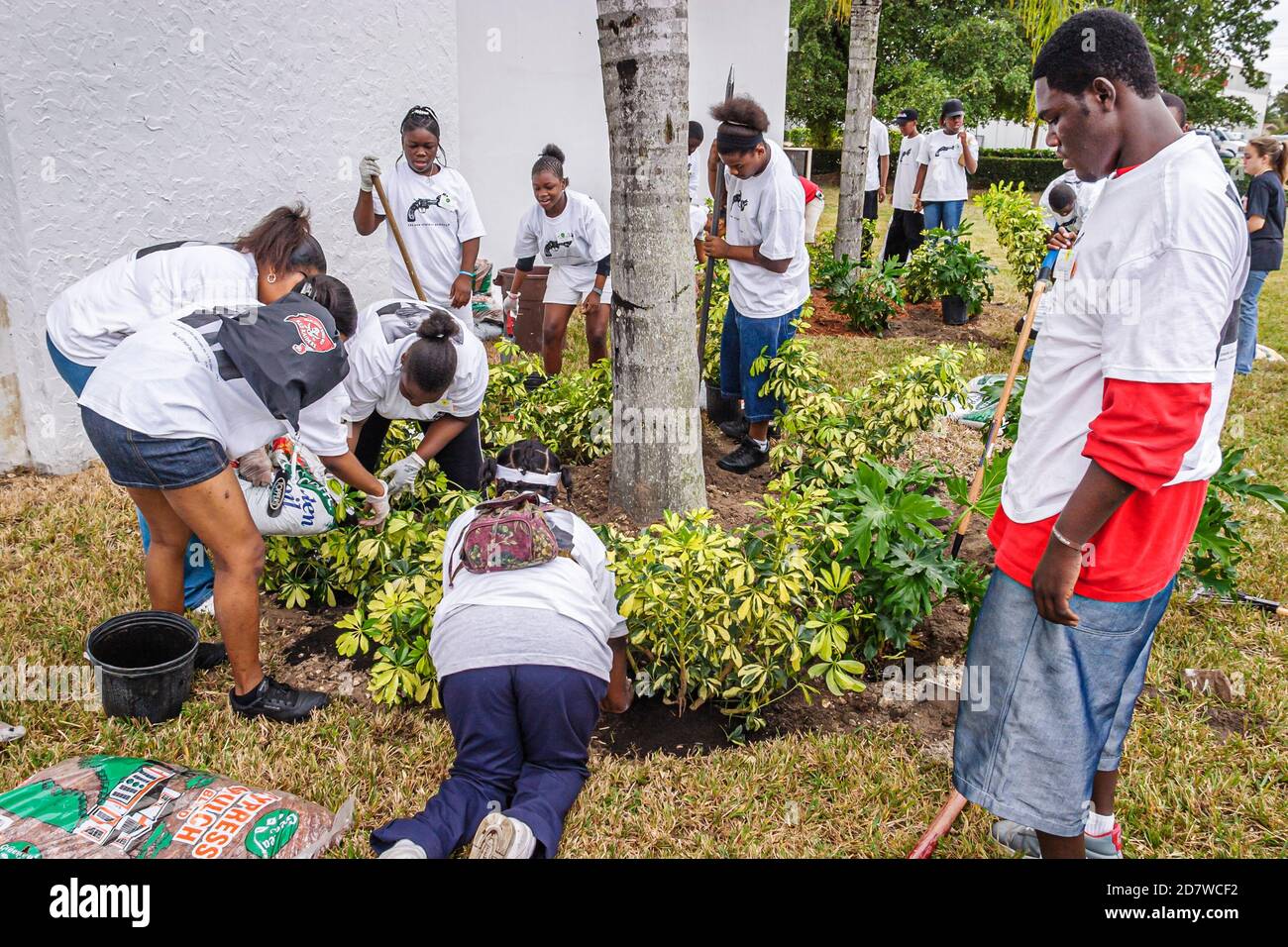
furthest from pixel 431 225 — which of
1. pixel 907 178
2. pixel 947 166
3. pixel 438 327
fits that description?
pixel 907 178

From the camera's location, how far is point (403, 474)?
4.14m

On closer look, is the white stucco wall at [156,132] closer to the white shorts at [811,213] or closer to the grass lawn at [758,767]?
the grass lawn at [758,767]

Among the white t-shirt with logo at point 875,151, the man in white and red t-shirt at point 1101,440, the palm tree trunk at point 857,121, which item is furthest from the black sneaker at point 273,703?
the white t-shirt with logo at point 875,151

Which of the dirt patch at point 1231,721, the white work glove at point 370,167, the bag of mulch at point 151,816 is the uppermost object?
the white work glove at point 370,167

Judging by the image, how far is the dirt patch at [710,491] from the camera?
4.46 m

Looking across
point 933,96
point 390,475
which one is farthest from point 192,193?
point 933,96

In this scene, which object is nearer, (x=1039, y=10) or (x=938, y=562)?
(x=938, y=562)

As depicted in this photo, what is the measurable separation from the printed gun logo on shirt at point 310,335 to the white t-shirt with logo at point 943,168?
8.53 meters

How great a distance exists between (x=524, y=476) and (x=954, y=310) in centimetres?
736

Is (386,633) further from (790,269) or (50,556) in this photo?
(790,269)

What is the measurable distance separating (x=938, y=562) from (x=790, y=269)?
2.51 meters

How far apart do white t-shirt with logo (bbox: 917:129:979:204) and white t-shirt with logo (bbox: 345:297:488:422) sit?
24.4ft

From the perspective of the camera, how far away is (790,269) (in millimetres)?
5398

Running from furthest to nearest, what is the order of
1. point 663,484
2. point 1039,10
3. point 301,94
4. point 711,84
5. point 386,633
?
point 711,84 < point 1039,10 < point 301,94 < point 663,484 < point 386,633
